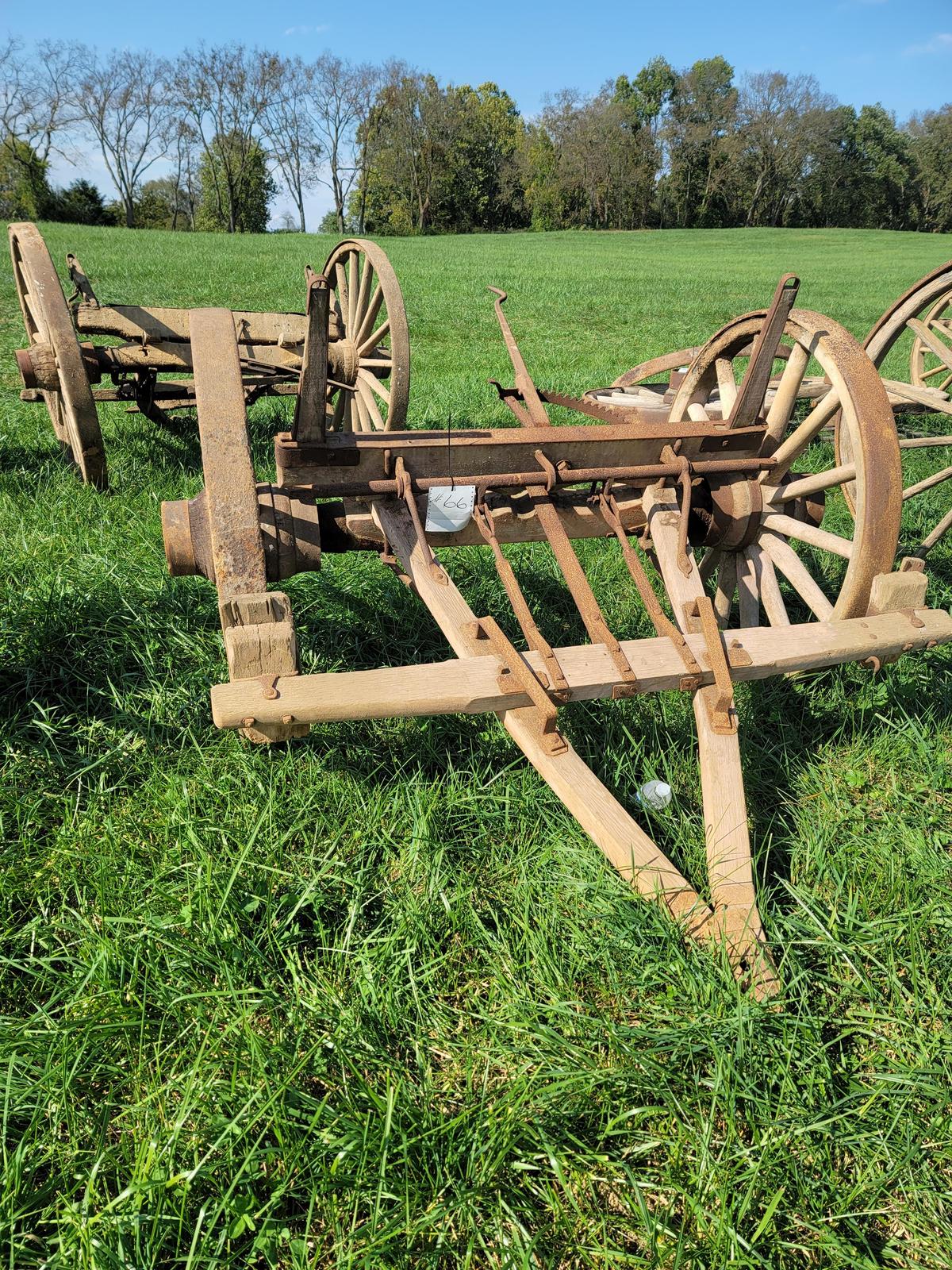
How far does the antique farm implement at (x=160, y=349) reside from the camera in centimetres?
381

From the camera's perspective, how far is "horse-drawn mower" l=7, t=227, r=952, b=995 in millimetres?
1896

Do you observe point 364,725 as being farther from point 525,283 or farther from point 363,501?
point 525,283

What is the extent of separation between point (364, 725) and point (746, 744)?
1.44m

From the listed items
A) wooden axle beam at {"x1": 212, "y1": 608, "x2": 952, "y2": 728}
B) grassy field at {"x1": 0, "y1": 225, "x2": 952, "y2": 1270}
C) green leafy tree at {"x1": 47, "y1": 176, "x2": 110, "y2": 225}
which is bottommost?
grassy field at {"x1": 0, "y1": 225, "x2": 952, "y2": 1270}

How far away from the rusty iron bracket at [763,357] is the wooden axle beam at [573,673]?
37.0 inches

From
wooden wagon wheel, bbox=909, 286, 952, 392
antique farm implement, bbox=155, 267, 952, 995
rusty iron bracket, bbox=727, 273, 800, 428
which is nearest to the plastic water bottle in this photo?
antique farm implement, bbox=155, 267, 952, 995

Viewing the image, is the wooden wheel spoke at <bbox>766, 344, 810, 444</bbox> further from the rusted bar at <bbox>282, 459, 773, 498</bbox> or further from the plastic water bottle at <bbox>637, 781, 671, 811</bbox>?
the plastic water bottle at <bbox>637, 781, 671, 811</bbox>

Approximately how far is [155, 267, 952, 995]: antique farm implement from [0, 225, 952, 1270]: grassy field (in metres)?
0.31

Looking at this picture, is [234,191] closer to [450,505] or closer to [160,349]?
[160,349]

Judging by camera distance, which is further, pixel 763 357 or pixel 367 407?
pixel 367 407

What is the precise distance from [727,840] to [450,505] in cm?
135

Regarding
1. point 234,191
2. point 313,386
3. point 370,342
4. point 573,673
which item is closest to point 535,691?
point 573,673

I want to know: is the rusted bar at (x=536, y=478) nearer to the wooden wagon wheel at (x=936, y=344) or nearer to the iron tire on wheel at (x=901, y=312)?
the iron tire on wheel at (x=901, y=312)

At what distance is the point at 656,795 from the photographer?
2.55m
